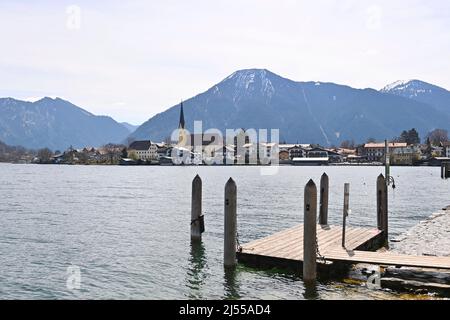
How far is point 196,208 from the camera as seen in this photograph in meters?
24.6

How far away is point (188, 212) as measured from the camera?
4538 centimetres

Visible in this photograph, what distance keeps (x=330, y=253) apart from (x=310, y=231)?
2780 mm

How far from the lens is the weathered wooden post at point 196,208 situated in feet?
80.3

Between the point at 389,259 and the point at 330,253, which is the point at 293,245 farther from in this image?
A: the point at 389,259

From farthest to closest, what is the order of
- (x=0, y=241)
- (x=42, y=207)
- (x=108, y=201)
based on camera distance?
(x=108, y=201) → (x=42, y=207) → (x=0, y=241)

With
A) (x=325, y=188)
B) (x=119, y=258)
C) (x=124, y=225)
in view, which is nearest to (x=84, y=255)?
(x=119, y=258)

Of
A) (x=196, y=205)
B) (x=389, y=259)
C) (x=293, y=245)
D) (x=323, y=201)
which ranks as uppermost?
(x=196, y=205)

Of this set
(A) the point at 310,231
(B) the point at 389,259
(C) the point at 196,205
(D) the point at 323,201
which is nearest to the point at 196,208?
(C) the point at 196,205

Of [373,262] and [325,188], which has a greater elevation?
[325,188]

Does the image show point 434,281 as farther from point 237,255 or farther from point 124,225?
point 124,225

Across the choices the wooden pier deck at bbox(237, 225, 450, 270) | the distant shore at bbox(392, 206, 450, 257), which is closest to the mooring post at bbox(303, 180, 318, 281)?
the wooden pier deck at bbox(237, 225, 450, 270)

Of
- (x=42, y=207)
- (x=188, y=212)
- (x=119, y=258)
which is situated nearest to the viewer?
(x=119, y=258)

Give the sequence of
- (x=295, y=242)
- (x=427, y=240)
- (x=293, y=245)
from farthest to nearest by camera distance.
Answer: (x=427, y=240), (x=295, y=242), (x=293, y=245)
